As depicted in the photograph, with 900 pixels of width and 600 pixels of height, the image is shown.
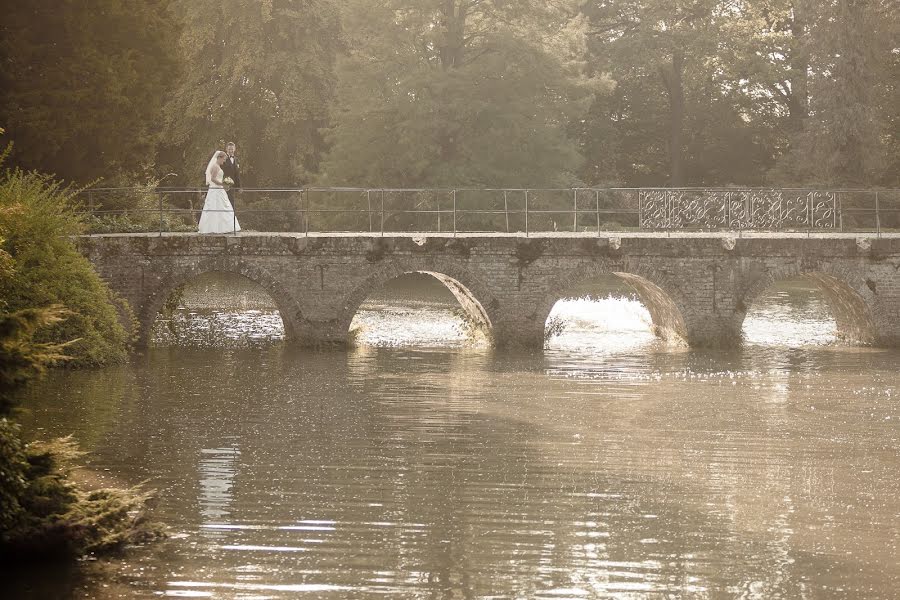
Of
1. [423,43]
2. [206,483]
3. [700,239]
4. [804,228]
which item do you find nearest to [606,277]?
[423,43]

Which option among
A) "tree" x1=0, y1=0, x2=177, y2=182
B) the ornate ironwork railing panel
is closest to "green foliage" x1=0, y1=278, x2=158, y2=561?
"tree" x1=0, y1=0, x2=177, y2=182

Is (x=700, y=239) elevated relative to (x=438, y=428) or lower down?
elevated

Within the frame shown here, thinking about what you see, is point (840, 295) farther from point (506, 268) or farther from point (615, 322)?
point (506, 268)

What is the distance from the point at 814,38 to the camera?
42.8m

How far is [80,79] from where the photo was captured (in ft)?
83.5

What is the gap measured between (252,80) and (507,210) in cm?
1776

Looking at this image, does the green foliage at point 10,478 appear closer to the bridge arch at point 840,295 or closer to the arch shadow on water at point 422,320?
the arch shadow on water at point 422,320

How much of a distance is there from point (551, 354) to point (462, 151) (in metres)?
16.0

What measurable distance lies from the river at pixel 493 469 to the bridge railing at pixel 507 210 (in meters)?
3.90

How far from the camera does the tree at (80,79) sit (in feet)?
80.6

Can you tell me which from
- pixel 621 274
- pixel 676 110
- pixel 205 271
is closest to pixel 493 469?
pixel 205 271

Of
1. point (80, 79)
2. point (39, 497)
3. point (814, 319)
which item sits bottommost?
point (39, 497)

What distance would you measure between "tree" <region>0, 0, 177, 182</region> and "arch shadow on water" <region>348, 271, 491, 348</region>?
20.5ft

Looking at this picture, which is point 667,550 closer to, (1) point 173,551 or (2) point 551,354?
(1) point 173,551
